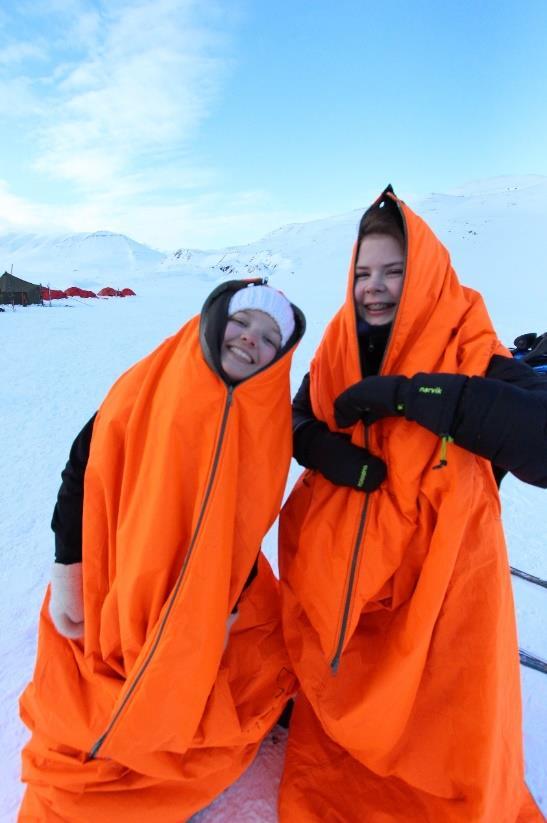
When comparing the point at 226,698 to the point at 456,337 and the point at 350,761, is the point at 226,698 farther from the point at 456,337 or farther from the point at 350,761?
the point at 456,337

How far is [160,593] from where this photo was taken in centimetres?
108

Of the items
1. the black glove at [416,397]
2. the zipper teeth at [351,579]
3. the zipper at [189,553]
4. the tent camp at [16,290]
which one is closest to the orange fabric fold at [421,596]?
the zipper teeth at [351,579]

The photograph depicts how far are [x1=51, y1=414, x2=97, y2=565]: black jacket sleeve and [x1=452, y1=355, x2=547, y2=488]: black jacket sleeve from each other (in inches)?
38.0

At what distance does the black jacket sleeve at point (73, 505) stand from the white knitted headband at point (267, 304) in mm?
527

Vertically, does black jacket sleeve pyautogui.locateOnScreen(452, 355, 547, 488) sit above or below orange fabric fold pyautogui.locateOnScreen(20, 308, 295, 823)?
above

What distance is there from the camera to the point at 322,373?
1391mm

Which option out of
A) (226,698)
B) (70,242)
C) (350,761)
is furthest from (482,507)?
(70,242)

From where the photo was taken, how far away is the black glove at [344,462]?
112cm

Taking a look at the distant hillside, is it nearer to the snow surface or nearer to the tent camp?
the snow surface

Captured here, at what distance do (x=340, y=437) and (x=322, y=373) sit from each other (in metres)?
0.23

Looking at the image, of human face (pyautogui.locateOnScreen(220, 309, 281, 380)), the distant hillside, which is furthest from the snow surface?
human face (pyautogui.locateOnScreen(220, 309, 281, 380))

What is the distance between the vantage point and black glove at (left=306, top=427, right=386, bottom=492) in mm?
1120

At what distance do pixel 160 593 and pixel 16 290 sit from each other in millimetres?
22304

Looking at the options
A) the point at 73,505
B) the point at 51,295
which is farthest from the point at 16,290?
the point at 73,505
